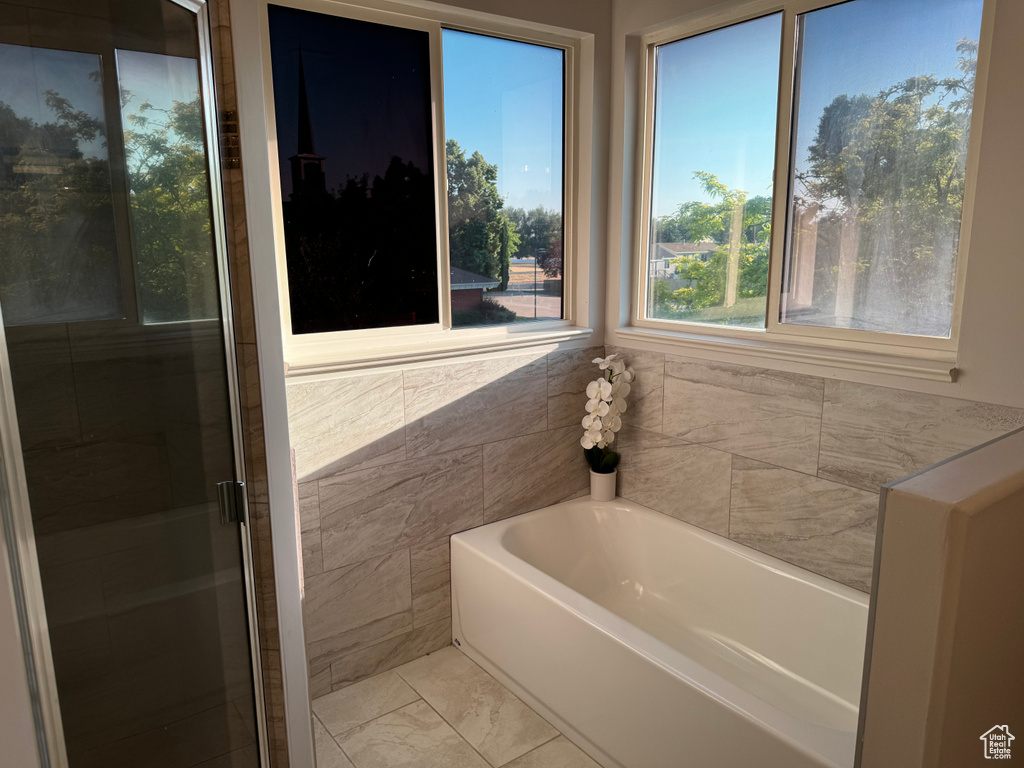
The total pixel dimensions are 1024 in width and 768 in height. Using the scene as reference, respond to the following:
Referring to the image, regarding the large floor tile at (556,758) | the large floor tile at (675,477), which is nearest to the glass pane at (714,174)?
the large floor tile at (675,477)

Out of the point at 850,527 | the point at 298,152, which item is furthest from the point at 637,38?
the point at 850,527

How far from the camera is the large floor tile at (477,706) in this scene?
2.17 m

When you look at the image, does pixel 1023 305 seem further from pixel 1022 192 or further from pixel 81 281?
pixel 81 281

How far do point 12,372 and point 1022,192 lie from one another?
214cm

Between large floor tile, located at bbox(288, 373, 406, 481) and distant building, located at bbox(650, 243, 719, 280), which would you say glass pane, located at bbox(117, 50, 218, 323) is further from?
distant building, located at bbox(650, 243, 719, 280)

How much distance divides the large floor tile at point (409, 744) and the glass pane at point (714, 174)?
5.70 ft

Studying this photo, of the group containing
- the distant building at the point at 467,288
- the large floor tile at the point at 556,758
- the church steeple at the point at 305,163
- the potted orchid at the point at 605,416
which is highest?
the church steeple at the point at 305,163

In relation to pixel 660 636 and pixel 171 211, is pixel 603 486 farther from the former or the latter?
pixel 171 211

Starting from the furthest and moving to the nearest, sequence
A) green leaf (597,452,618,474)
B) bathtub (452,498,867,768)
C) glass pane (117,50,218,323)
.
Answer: green leaf (597,452,618,474) → bathtub (452,498,867,768) → glass pane (117,50,218,323)

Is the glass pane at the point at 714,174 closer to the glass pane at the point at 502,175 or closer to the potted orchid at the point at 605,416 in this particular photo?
the potted orchid at the point at 605,416

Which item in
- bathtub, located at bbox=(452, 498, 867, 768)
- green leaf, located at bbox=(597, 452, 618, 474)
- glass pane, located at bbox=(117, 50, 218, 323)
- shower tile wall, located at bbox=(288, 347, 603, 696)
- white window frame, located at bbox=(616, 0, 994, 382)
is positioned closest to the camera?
glass pane, located at bbox=(117, 50, 218, 323)

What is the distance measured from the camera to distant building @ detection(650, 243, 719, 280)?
2.63 m

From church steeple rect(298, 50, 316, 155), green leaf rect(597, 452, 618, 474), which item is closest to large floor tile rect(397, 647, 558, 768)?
green leaf rect(597, 452, 618, 474)

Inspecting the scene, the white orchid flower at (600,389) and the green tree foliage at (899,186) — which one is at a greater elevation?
the green tree foliage at (899,186)
